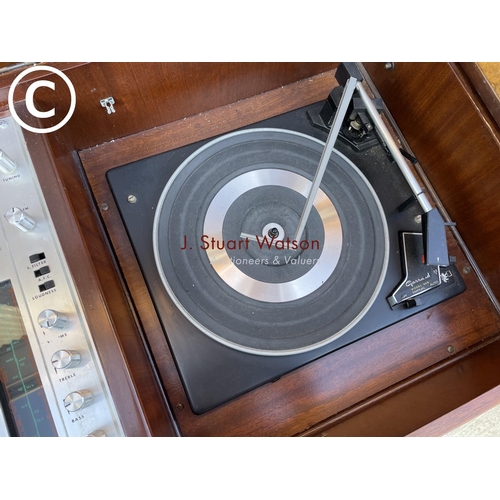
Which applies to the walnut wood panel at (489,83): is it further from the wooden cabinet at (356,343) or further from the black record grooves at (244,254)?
the black record grooves at (244,254)

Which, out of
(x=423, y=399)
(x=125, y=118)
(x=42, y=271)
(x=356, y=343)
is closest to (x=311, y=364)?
(x=356, y=343)

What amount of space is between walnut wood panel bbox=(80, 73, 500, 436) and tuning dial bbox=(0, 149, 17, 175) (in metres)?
0.24

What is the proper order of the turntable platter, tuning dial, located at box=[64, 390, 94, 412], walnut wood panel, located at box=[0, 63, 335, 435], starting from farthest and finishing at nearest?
the turntable platter
walnut wood panel, located at box=[0, 63, 335, 435]
tuning dial, located at box=[64, 390, 94, 412]

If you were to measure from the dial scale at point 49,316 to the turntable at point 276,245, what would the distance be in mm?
195

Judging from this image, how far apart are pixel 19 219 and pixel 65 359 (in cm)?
22

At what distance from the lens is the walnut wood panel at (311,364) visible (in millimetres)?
833

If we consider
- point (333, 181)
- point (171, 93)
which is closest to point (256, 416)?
point (333, 181)

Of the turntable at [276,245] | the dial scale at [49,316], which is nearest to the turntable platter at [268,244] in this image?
the turntable at [276,245]

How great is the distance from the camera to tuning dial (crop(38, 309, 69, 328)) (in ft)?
1.95

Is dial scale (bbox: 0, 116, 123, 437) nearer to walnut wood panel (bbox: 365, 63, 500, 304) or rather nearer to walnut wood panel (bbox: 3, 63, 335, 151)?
walnut wood panel (bbox: 3, 63, 335, 151)

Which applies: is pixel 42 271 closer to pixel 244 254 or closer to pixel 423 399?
pixel 244 254

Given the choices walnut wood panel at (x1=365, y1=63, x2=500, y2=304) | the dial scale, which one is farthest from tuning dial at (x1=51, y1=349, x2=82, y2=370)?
walnut wood panel at (x1=365, y1=63, x2=500, y2=304)

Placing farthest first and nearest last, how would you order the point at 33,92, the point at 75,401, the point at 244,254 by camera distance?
the point at 244,254 → the point at 33,92 → the point at 75,401

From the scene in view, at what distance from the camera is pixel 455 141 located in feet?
2.82
